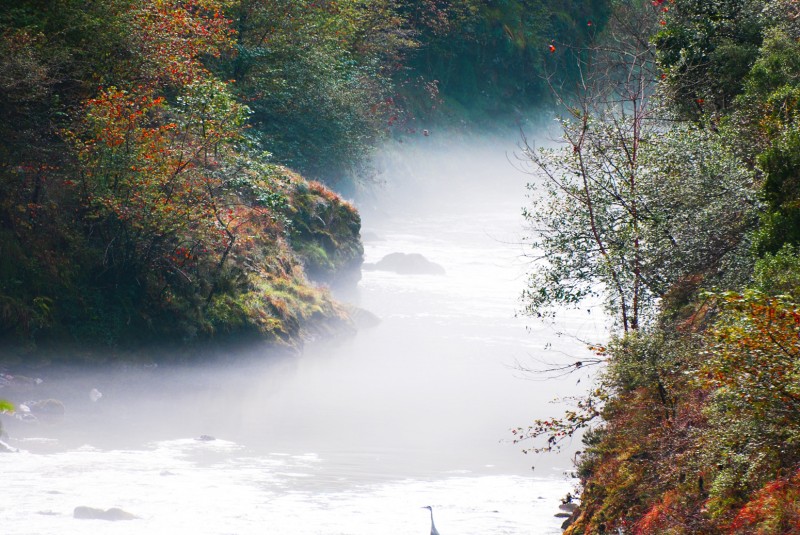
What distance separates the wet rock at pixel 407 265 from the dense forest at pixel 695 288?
2584 cm

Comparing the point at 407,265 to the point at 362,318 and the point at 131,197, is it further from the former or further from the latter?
the point at 131,197

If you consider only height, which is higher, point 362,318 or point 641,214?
point 641,214

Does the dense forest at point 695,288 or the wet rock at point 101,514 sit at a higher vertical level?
the dense forest at point 695,288

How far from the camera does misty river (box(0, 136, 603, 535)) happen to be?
1788 cm

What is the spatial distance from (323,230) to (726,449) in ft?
93.1

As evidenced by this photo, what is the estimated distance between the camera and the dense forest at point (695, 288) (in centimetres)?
1069

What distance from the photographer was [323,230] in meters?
38.6

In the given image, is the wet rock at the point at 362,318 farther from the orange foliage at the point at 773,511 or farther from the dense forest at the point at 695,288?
the orange foliage at the point at 773,511

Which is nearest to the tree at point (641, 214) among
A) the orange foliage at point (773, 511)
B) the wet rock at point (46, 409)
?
the orange foliage at point (773, 511)

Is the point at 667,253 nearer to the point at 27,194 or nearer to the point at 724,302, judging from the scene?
the point at 724,302

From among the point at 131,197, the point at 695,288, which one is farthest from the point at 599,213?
the point at 131,197

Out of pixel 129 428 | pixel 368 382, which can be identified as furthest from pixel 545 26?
pixel 129 428

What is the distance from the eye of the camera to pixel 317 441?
23.4 metres

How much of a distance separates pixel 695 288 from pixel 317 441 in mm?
10527
